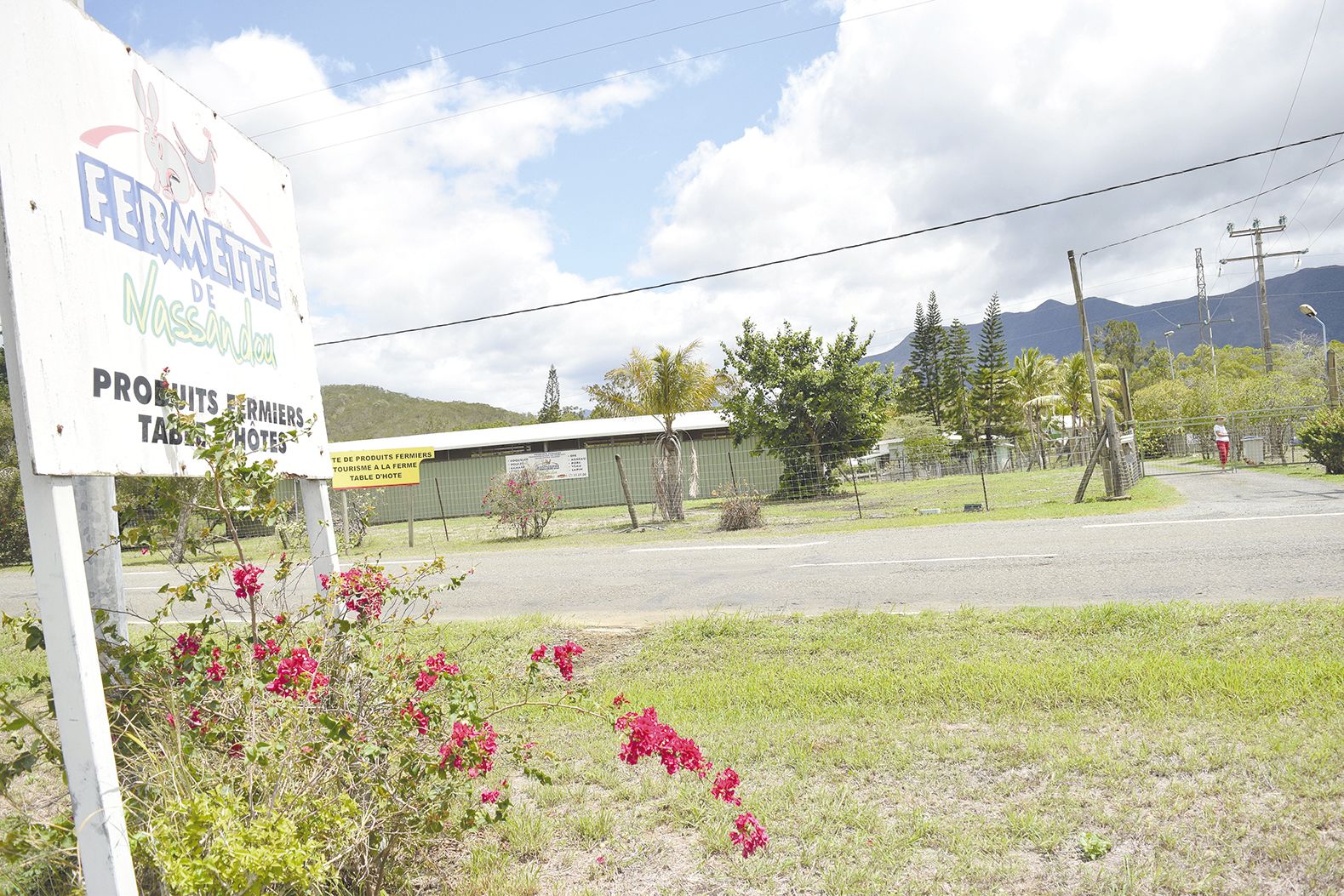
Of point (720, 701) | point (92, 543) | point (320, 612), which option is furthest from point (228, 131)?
point (720, 701)

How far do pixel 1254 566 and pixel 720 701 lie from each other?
17.3 ft

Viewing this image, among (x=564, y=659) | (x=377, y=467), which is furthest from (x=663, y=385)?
(x=564, y=659)

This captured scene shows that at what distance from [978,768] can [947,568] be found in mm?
5145

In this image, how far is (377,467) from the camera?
830 inches

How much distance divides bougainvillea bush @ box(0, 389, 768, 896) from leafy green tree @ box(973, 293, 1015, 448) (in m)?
56.0

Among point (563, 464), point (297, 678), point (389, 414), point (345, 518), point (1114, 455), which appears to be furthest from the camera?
point (389, 414)

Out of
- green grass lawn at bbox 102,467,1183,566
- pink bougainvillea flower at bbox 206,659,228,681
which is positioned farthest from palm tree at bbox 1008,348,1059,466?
pink bougainvillea flower at bbox 206,659,228,681

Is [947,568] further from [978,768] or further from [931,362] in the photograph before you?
[931,362]

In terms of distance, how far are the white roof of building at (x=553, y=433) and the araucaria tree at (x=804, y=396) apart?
2.14m

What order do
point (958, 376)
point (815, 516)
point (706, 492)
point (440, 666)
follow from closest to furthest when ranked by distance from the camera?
point (440, 666) → point (815, 516) → point (706, 492) → point (958, 376)

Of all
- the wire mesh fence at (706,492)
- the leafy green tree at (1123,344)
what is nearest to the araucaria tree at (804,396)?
the wire mesh fence at (706,492)

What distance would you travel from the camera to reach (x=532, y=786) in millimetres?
3736

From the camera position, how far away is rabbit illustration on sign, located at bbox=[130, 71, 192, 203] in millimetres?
2434

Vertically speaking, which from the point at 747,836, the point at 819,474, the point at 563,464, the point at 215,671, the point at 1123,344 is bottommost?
the point at 747,836
